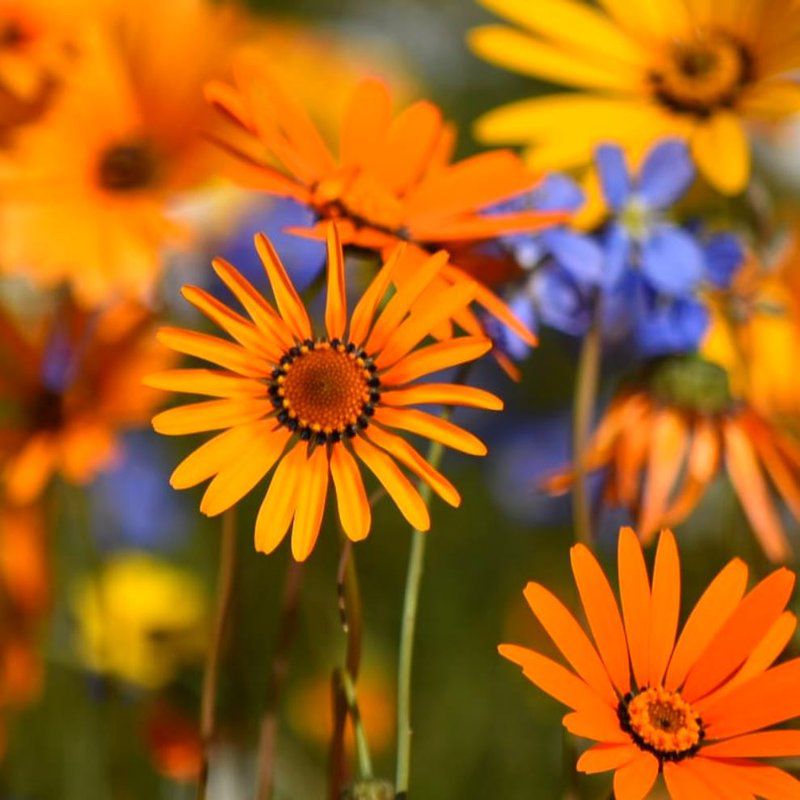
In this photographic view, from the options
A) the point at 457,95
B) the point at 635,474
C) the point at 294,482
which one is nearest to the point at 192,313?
the point at 635,474

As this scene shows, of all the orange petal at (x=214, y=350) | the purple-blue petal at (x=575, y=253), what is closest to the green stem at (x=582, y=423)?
the purple-blue petal at (x=575, y=253)

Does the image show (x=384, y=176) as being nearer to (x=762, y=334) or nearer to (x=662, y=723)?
(x=662, y=723)

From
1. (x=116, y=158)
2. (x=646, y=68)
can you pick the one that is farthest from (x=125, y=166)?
(x=646, y=68)

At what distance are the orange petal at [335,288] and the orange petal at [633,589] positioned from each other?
0.32 feet

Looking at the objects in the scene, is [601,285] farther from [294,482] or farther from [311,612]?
[311,612]

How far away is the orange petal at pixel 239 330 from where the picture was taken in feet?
1.28

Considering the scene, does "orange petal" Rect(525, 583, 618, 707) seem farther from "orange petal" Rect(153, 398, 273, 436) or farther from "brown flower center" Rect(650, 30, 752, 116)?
"brown flower center" Rect(650, 30, 752, 116)

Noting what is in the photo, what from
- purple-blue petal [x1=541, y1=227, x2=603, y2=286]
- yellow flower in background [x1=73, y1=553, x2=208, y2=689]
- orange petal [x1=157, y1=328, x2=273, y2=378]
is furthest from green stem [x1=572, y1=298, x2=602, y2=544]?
yellow flower in background [x1=73, y1=553, x2=208, y2=689]

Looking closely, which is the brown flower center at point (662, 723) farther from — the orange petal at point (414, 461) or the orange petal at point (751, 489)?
the orange petal at point (751, 489)

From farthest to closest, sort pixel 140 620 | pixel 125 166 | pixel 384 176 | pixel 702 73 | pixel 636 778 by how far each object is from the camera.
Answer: pixel 140 620 → pixel 125 166 → pixel 702 73 → pixel 384 176 → pixel 636 778

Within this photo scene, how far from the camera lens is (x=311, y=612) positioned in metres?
0.93

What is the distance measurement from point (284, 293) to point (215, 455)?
0.17 ft

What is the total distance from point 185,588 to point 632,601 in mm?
737

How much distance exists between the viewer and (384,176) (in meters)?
0.49
